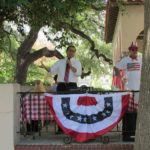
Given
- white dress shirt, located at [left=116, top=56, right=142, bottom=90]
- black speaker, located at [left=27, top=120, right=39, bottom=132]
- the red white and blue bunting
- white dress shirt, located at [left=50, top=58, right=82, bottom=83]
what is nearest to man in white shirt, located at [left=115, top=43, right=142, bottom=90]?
white dress shirt, located at [left=116, top=56, right=142, bottom=90]

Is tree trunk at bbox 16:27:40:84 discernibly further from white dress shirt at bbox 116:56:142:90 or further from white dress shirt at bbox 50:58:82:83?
white dress shirt at bbox 116:56:142:90

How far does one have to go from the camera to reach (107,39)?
88.4 feet

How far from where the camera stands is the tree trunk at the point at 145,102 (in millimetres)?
6914

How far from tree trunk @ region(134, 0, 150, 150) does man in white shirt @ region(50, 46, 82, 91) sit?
2881mm

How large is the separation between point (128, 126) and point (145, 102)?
2053 mm

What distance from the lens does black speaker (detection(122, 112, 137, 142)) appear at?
898cm

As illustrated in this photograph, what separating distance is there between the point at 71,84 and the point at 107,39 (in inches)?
678

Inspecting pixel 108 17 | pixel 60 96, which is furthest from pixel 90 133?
pixel 108 17

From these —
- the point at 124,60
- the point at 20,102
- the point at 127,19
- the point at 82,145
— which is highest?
the point at 127,19

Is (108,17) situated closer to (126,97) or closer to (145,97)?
(126,97)

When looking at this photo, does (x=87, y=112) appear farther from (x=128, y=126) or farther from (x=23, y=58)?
(x=23, y=58)

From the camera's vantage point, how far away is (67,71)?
9.85 metres

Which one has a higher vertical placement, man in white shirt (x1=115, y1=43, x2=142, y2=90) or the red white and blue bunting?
man in white shirt (x1=115, y1=43, x2=142, y2=90)

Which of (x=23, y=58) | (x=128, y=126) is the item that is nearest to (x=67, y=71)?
(x=128, y=126)
